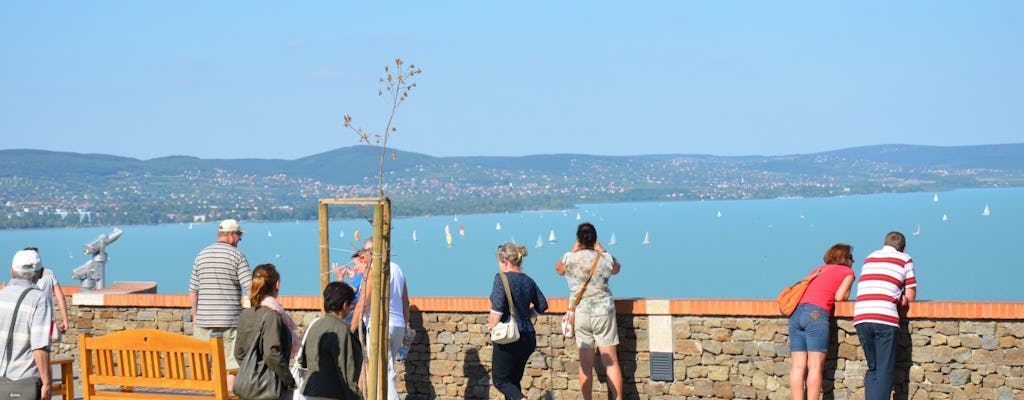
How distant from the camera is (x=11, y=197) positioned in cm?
19488

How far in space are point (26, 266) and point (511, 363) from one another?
3.25 m

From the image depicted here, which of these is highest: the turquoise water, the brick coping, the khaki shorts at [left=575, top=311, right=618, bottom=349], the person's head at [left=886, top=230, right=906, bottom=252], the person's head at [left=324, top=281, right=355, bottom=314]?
the person's head at [left=886, top=230, right=906, bottom=252]

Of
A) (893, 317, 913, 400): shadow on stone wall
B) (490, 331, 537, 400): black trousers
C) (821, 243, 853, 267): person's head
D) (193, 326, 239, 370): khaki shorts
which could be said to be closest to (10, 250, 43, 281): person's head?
(193, 326, 239, 370): khaki shorts

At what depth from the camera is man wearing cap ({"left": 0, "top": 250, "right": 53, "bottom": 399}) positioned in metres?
6.48

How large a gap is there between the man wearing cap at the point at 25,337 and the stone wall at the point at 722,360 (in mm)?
3574

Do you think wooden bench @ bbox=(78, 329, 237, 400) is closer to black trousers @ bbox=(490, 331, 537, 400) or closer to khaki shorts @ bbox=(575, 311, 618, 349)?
black trousers @ bbox=(490, 331, 537, 400)

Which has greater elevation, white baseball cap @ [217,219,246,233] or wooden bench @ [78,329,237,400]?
white baseball cap @ [217,219,246,233]

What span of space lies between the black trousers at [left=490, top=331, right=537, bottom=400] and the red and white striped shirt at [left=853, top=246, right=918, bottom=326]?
6.80 feet

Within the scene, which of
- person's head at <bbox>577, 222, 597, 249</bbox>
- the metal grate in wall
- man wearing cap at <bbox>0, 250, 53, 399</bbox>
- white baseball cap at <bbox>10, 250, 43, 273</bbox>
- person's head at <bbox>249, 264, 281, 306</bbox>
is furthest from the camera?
the metal grate in wall

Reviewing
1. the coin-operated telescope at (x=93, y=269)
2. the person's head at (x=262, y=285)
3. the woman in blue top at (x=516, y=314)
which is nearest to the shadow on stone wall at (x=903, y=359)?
the woman in blue top at (x=516, y=314)

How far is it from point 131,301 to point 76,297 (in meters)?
0.59

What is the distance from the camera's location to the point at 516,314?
8.59 metres

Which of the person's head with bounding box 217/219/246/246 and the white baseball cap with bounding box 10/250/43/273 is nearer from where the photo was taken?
the white baseball cap with bounding box 10/250/43/273

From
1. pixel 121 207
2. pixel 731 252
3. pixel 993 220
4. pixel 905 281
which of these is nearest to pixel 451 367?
pixel 905 281
